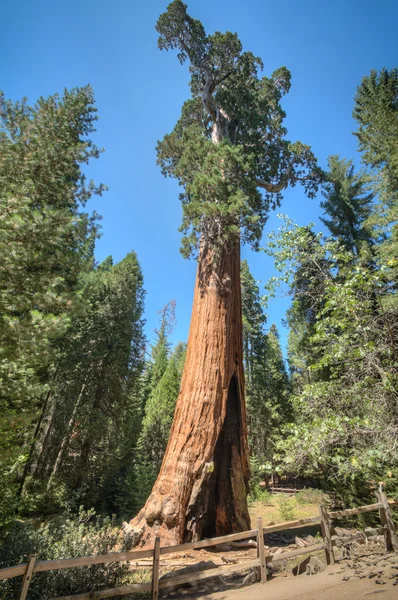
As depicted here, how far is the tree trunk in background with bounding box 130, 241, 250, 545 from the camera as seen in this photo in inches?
228

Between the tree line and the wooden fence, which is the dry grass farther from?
the wooden fence

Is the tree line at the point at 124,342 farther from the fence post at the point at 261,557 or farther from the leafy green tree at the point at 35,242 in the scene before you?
the fence post at the point at 261,557

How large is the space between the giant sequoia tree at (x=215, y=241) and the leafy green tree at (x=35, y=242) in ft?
9.96

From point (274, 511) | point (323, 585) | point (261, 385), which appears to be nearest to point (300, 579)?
point (323, 585)

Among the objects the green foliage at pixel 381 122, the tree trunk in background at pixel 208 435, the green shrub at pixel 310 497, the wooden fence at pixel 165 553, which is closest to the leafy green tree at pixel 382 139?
the green foliage at pixel 381 122

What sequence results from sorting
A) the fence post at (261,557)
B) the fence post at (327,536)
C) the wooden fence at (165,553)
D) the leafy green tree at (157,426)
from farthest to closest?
the leafy green tree at (157,426) → the fence post at (327,536) → the fence post at (261,557) → the wooden fence at (165,553)

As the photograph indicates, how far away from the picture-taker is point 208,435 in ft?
20.5

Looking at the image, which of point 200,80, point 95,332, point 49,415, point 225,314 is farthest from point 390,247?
point 49,415

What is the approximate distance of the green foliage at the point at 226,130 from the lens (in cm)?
835

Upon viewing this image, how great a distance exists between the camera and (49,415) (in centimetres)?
1356

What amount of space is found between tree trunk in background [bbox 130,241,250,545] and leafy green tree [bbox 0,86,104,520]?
9.87ft

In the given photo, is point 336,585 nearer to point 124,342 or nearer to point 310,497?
point 124,342

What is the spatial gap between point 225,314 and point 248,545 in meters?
5.19

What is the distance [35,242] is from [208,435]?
5.24 meters
